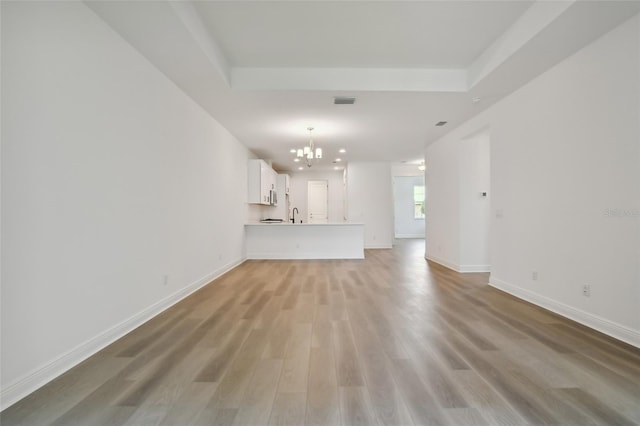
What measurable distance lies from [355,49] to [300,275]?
3510 mm

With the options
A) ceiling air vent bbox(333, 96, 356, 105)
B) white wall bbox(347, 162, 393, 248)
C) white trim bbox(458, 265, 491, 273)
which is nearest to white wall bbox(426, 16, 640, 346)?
white trim bbox(458, 265, 491, 273)

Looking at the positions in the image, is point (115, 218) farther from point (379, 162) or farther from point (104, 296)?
point (379, 162)

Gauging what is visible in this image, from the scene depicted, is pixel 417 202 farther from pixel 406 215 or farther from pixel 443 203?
pixel 443 203

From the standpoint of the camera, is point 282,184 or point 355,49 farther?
point 282,184

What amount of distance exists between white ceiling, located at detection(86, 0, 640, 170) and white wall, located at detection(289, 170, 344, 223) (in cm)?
584

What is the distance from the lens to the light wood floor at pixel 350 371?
1.46 m

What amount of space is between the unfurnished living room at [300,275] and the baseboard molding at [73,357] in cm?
1

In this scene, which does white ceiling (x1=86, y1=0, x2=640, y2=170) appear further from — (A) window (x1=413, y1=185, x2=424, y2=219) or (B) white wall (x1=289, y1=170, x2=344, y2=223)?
(A) window (x1=413, y1=185, x2=424, y2=219)

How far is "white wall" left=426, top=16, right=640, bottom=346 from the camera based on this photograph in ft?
7.59

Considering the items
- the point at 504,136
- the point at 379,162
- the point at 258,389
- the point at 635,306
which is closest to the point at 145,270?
the point at 258,389

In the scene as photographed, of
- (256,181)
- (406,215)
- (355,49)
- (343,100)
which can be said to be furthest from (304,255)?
(406,215)

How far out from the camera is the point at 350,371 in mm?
1850

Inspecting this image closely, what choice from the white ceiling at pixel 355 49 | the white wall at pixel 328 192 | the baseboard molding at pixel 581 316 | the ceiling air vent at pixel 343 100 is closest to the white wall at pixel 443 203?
the white ceiling at pixel 355 49

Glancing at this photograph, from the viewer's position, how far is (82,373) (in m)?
1.85
